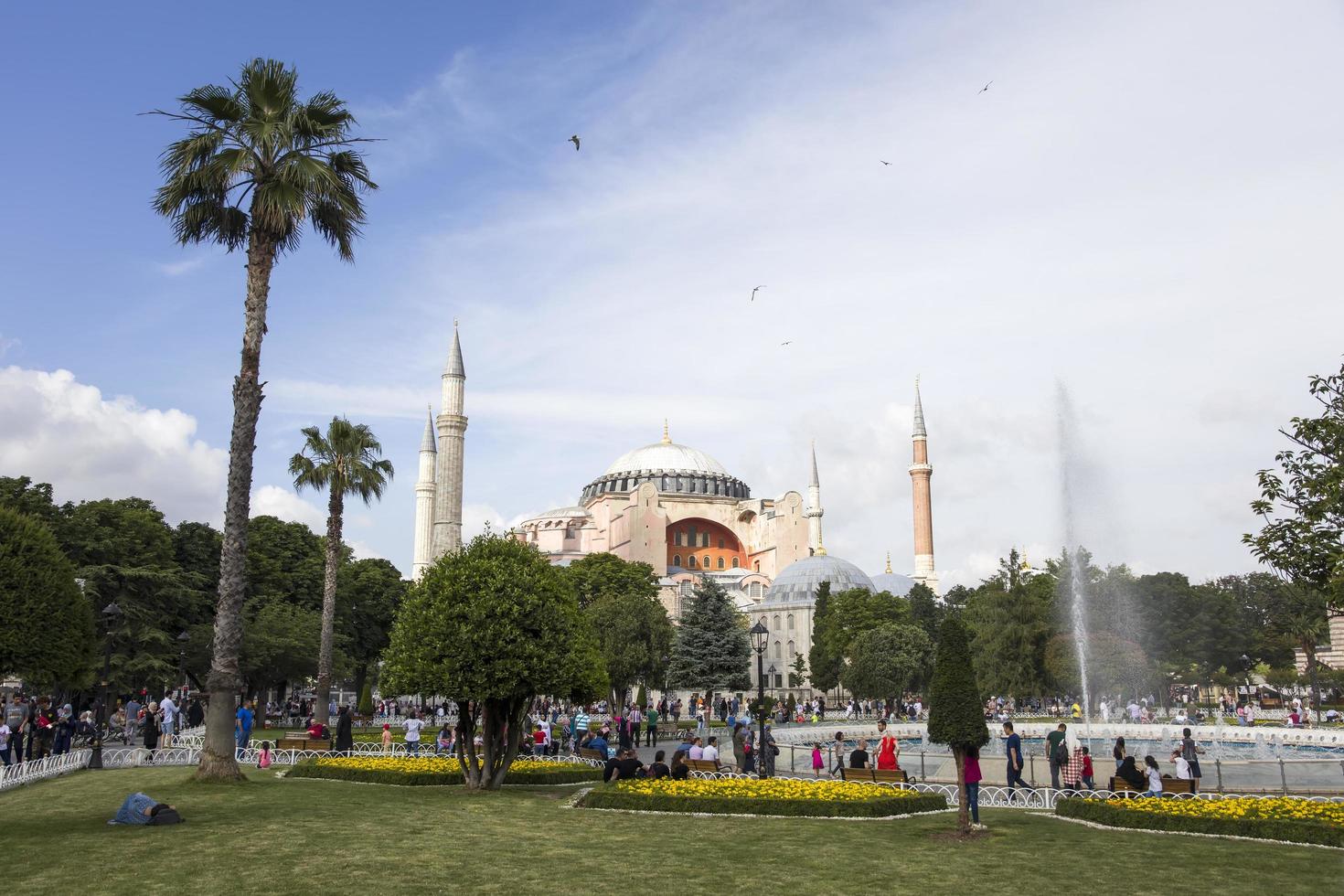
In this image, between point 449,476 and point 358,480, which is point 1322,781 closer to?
point 358,480

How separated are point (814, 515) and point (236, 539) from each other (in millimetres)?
74400

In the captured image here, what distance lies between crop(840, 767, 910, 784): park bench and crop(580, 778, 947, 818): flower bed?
198 cm

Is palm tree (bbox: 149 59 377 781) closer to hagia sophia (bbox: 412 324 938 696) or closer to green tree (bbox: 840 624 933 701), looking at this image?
green tree (bbox: 840 624 933 701)

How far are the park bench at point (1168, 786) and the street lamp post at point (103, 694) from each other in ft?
56.3

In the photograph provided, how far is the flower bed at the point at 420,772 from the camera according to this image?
16875 millimetres

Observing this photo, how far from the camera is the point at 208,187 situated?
17.3 metres

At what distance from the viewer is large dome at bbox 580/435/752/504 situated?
308 ft

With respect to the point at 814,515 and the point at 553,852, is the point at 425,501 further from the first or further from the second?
the point at 553,852

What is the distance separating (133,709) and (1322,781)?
27.4 m

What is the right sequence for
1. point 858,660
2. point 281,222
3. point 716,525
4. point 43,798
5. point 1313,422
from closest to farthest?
1. point 1313,422
2. point 43,798
3. point 281,222
4. point 858,660
5. point 716,525

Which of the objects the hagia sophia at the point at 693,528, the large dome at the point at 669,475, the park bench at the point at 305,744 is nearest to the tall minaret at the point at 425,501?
the hagia sophia at the point at 693,528

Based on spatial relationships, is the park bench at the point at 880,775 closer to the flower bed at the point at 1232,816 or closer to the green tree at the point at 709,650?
the flower bed at the point at 1232,816

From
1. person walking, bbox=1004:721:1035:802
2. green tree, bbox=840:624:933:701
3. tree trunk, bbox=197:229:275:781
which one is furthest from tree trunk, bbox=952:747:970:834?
green tree, bbox=840:624:933:701

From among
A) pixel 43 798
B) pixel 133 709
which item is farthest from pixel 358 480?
pixel 43 798
